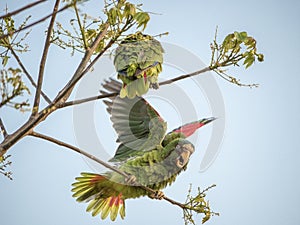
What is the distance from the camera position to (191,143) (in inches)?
127

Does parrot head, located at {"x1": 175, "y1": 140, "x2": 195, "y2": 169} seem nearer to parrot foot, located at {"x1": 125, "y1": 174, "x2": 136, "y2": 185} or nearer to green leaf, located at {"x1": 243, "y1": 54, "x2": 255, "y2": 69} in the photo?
parrot foot, located at {"x1": 125, "y1": 174, "x2": 136, "y2": 185}

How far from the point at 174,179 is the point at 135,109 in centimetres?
68

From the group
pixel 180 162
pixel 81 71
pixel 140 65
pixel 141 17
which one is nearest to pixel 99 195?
pixel 180 162

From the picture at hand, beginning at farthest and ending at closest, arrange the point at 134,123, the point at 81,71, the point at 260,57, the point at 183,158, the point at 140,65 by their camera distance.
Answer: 1. the point at 134,123
2. the point at 183,158
3. the point at 140,65
4. the point at 260,57
5. the point at 81,71

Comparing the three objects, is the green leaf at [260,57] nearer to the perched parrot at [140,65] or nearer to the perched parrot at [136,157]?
the perched parrot at [140,65]

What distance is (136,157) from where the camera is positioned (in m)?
3.27

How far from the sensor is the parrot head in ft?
10.5

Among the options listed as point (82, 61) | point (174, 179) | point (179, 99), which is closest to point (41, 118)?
point (82, 61)

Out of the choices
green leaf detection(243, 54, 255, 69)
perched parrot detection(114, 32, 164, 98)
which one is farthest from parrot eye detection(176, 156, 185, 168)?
green leaf detection(243, 54, 255, 69)

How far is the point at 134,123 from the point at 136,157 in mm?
386

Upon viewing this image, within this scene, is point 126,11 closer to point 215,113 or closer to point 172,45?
point 172,45

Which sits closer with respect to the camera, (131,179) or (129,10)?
(129,10)

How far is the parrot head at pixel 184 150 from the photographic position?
3.19m

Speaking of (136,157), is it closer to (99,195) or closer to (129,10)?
(99,195)
